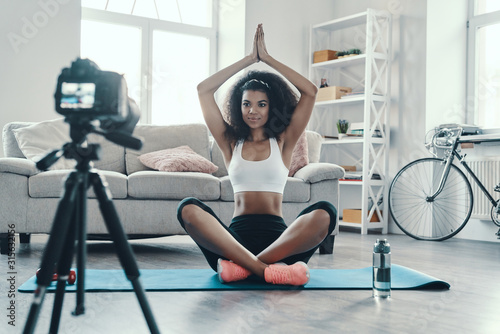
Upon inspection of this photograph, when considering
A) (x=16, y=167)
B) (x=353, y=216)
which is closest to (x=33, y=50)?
(x=16, y=167)

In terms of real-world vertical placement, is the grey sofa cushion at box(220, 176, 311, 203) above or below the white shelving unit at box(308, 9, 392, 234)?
below

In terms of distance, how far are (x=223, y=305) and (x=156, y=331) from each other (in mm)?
859

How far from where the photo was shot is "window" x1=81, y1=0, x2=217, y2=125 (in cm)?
502

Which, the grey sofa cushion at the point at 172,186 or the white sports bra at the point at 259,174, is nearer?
the white sports bra at the point at 259,174

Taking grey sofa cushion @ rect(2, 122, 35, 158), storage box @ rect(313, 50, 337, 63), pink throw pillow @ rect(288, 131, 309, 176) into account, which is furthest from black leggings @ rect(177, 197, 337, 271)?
storage box @ rect(313, 50, 337, 63)

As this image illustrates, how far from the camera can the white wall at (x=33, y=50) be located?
4.32 meters

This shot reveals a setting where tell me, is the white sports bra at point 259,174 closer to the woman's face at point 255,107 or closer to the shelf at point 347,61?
the woman's face at point 255,107

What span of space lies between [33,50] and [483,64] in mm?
3656

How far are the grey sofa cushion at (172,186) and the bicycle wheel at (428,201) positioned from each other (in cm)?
193

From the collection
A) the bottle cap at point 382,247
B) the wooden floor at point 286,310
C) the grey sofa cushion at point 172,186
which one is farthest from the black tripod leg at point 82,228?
the grey sofa cushion at point 172,186

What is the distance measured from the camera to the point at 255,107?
230cm

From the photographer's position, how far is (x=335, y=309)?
1.80 meters

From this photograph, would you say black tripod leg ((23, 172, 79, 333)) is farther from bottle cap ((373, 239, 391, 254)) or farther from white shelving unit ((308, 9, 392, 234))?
white shelving unit ((308, 9, 392, 234))

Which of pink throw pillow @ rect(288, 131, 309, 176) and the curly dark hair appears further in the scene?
pink throw pillow @ rect(288, 131, 309, 176)
